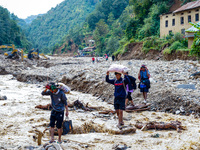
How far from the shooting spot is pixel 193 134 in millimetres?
4754

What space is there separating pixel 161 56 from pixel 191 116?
18.8 m

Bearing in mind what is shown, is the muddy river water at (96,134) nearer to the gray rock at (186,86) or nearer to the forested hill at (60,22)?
the gray rock at (186,86)

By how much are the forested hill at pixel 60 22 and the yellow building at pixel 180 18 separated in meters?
101

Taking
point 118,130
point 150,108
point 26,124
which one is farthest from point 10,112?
point 150,108

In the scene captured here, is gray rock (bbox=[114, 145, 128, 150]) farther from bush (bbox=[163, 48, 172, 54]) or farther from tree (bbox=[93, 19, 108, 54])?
tree (bbox=[93, 19, 108, 54])

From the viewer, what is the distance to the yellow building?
25.7 m

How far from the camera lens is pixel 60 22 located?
485ft

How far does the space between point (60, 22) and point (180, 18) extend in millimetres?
130374

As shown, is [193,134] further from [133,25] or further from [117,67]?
[133,25]

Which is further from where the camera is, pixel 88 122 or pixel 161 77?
pixel 161 77

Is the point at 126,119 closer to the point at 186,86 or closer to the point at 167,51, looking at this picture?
the point at 186,86

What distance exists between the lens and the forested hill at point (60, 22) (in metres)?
133

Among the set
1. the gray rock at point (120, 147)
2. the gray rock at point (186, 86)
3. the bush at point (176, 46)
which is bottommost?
the gray rock at point (120, 147)

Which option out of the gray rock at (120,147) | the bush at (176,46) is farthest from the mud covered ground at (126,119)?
the bush at (176,46)
